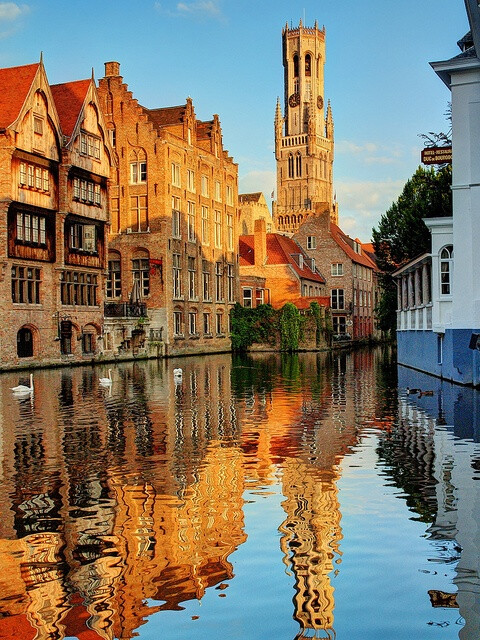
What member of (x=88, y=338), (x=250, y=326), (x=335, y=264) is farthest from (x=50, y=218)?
(x=335, y=264)

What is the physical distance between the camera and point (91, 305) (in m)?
48.8

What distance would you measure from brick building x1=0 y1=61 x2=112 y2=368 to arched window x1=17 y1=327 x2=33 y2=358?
0.20 feet

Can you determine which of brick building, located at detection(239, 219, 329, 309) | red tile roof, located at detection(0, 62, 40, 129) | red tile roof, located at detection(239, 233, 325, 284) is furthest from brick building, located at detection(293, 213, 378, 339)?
red tile roof, located at detection(0, 62, 40, 129)

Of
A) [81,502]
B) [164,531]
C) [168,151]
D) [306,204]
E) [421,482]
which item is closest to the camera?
[164,531]

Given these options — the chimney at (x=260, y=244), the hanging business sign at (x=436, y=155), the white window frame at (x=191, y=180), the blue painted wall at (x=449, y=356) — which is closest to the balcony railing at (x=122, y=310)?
the white window frame at (x=191, y=180)

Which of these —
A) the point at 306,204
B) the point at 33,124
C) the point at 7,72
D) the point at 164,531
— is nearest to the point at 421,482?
the point at 164,531

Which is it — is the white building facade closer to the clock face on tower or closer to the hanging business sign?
the hanging business sign

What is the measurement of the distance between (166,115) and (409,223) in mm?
25957

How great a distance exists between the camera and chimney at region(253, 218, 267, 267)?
253ft

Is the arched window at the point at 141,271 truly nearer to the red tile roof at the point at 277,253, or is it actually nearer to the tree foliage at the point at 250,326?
the tree foliage at the point at 250,326

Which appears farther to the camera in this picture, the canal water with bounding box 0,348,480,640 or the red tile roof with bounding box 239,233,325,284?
the red tile roof with bounding box 239,233,325,284

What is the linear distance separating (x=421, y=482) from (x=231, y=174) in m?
64.6

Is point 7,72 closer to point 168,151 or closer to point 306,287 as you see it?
point 168,151

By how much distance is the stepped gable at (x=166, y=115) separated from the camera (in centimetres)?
6525
